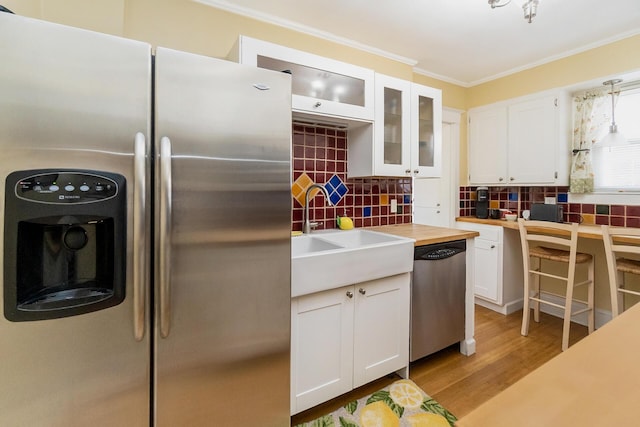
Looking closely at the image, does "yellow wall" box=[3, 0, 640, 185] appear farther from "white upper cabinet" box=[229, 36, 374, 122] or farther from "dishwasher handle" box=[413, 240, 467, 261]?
"dishwasher handle" box=[413, 240, 467, 261]

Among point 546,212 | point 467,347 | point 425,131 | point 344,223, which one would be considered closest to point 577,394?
point 344,223

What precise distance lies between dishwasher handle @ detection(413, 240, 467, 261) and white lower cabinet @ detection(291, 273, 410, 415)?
0.18 m

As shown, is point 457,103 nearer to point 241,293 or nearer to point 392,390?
point 392,390

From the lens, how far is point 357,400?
1.74 meters

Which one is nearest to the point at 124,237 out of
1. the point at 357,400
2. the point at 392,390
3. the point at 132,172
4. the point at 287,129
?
the point at 132,172

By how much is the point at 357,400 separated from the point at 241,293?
3.64ft

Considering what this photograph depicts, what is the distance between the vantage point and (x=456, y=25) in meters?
2.24

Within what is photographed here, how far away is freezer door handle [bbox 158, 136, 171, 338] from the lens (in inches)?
39.1

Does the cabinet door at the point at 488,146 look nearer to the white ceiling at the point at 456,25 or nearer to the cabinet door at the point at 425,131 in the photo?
the white ceiling at the point at 456,25

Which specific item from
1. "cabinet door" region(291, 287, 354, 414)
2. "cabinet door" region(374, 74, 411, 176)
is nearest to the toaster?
"cabinet door" region(374, 74, 411, 176)

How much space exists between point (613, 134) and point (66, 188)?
3.69 metres

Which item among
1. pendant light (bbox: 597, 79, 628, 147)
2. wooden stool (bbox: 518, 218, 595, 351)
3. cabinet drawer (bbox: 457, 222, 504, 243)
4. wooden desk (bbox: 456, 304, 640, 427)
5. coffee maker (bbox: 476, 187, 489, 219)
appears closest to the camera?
wooden desk (bbox: 456, 304, 640, 427)

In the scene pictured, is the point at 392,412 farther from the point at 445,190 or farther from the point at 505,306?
the point at 445,190

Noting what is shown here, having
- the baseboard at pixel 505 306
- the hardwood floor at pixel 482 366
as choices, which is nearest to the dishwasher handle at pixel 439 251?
the hardwood floor at pixel 482 366
